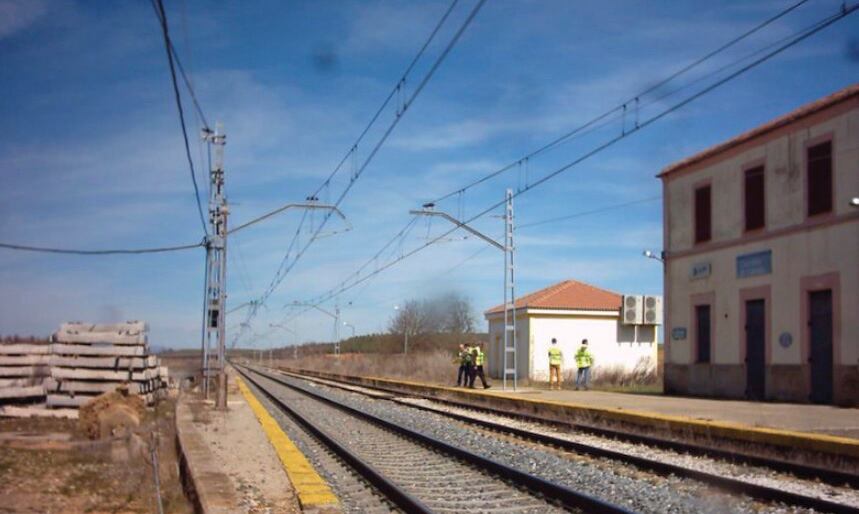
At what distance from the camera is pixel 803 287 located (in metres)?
22.9

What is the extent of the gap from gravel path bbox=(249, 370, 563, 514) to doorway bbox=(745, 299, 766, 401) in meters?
11.8

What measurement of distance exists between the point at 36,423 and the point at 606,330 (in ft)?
105

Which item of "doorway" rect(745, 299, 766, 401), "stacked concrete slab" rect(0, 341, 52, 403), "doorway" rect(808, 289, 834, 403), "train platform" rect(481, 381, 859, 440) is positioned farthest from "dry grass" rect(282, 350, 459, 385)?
"stacked concrete slab" rect(0, 341, 52, 403)

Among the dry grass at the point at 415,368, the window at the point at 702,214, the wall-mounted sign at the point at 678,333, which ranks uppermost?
the window at the point at 702,214

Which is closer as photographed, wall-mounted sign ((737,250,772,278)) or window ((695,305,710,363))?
wall-mounted sign ((737,250,772,278))

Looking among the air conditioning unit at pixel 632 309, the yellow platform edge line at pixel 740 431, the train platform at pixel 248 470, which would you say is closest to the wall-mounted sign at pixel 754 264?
the yellow platform edge line at pixel 740 431

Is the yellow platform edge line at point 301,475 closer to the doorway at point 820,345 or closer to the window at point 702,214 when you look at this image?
the doorway at point 820,345

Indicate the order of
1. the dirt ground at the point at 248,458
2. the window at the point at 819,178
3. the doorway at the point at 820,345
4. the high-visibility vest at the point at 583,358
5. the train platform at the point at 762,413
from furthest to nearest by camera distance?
the high-visibility vest at the point at 583,358
the window at the point at 819,178
the doorway at the point at 820,345
the train platform at the point at 762,413
the dirt ground at the point at 248,458

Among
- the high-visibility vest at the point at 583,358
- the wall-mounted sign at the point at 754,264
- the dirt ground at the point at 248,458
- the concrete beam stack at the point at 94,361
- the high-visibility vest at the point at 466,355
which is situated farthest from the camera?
the high-visibility vest at the point at 466,355

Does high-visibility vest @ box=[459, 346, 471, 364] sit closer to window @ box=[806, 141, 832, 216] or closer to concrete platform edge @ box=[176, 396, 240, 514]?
window @ box=[806, 141, 832, 216]

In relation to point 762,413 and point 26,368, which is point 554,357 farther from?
point 26,368

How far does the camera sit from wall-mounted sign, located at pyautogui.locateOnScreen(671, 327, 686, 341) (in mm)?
28852

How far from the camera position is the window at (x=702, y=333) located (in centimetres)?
2762

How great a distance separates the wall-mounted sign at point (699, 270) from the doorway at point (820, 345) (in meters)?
4.97
